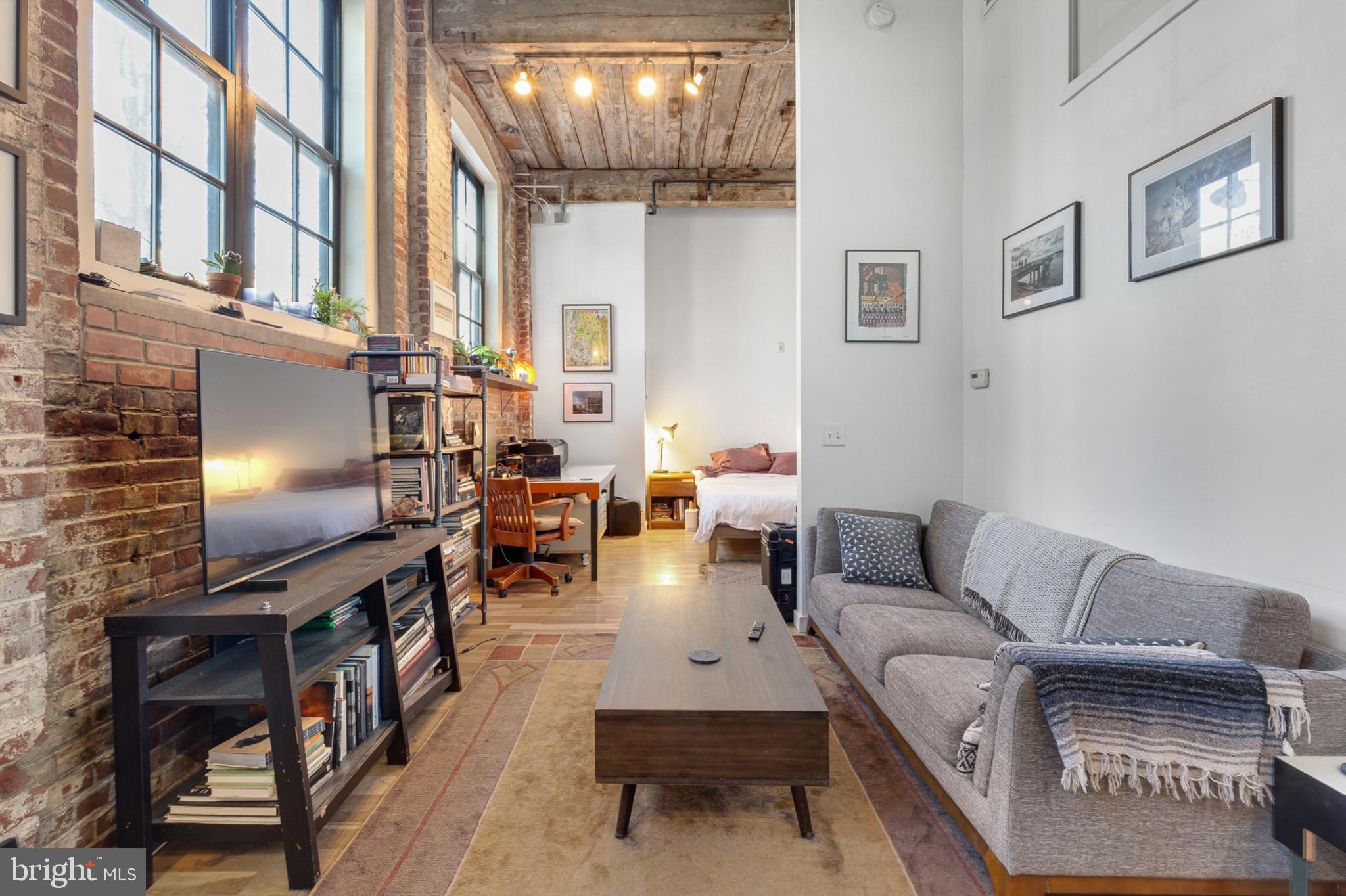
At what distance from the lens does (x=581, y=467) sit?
6.60m

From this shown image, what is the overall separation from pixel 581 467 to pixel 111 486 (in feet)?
16.3

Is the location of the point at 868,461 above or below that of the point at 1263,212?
below

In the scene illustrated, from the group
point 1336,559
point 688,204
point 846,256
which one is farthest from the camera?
point 688,204

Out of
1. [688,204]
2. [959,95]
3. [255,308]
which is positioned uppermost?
[688,204]

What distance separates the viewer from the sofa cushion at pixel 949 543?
2920 mm

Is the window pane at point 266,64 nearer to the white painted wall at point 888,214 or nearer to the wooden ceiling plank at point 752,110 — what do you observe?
the white painted wall at point 888,214

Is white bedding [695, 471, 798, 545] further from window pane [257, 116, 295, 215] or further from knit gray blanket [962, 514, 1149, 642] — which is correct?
window pane [257, 116, 295, 215]

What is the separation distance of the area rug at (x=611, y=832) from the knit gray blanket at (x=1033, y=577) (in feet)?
2.21

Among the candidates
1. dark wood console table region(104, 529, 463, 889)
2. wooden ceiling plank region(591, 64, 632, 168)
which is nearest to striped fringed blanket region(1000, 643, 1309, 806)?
dark wood console table region(104, 529, 463, 889)

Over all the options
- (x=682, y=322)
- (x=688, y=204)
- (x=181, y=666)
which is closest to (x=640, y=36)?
(x=688, y=204)

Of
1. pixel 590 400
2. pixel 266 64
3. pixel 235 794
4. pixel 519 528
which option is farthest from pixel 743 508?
pixel 266 64

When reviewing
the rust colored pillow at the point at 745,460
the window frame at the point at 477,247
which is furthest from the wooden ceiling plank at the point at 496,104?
the rust colored pillow at the point at 745,460

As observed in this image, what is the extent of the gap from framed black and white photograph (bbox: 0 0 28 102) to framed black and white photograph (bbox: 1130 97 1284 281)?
3.05 meters

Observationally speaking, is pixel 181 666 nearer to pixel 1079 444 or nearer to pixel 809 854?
pixel 809 854
